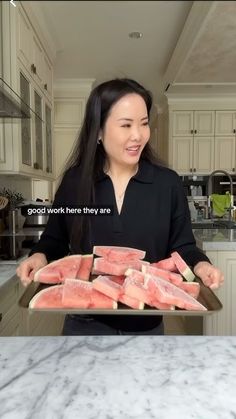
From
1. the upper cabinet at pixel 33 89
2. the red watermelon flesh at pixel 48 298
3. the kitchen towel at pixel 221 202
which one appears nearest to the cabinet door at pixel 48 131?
the upper cabinet at pixel 33 89

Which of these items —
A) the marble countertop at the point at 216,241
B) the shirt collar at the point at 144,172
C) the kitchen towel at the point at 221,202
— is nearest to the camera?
the shirt collar at the point at 144,172

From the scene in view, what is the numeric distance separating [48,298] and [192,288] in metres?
0.12

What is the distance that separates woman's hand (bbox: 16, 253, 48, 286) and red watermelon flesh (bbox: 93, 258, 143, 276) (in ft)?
0.20

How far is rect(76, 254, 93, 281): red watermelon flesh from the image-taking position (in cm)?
28

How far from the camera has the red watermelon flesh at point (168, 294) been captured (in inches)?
9.8

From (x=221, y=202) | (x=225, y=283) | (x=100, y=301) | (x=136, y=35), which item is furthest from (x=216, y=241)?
(x=136, y=35)

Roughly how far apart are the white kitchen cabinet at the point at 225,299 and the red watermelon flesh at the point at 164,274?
27.8 inches

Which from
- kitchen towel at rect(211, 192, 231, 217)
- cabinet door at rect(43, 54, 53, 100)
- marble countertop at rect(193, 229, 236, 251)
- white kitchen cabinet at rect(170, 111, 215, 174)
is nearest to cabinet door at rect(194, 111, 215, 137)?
white kitchen cabinet at rect(170, 111, 215, 174)

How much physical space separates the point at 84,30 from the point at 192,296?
22 centimetres

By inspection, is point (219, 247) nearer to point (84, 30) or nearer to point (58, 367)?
point (58, 367)

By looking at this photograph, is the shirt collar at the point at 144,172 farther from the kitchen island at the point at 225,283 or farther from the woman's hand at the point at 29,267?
the kitchen island at the point at 225,283

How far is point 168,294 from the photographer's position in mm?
248

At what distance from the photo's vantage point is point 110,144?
0.71 feet

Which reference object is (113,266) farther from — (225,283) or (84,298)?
(225,283)
